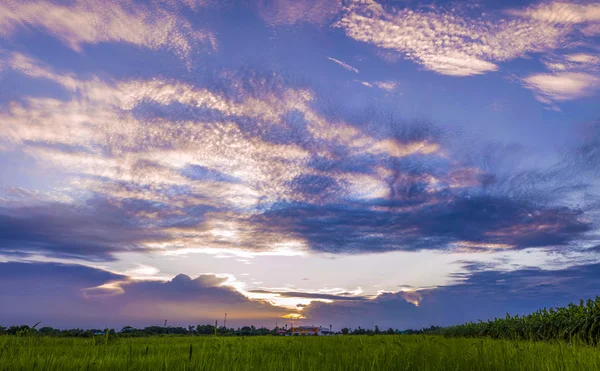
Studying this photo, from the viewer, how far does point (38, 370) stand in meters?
6.66

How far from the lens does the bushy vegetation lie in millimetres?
16234

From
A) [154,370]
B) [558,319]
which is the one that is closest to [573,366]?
[154,370]

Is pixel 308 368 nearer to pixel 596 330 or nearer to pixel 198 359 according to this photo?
pixel 198 359

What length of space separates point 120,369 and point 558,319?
71.1 ft

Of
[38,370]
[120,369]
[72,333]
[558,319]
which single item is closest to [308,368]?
[120,369]

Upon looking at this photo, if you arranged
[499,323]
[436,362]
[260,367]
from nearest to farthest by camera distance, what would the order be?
[260,367] → [436,362] → [499,323]

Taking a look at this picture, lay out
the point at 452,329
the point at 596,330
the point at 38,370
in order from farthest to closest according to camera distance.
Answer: the point at 452,329, the point at 596,330, the point at 38,370

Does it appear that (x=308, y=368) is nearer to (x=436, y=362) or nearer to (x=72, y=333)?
(x=436, y=362)

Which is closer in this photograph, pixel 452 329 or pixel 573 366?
pixel 573 366

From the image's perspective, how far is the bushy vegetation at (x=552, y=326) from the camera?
16.2 m

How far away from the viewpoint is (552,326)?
811 inches

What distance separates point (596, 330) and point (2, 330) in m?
23.2

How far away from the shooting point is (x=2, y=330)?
15156 millimetres

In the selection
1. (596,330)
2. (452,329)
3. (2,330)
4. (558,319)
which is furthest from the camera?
(452,329)
